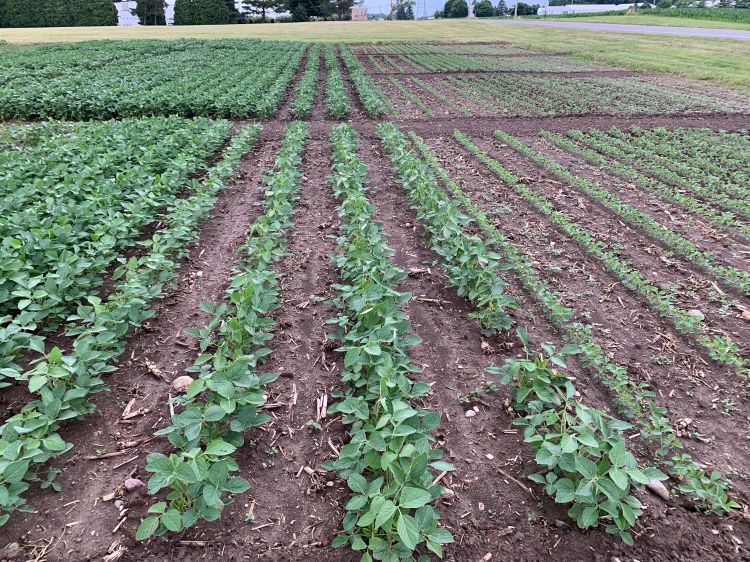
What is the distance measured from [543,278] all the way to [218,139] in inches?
254

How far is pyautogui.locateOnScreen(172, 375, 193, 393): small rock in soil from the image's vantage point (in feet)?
10.4

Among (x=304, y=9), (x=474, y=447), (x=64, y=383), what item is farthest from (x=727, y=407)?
(x=304, y=9)

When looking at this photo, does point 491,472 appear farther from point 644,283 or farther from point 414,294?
point 644,283

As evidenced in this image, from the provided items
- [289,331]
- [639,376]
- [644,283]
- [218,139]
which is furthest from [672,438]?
[218,139]

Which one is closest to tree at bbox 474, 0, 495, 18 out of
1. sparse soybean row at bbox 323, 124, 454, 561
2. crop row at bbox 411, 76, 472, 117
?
crop row at bbox 411, 76, 472, 117

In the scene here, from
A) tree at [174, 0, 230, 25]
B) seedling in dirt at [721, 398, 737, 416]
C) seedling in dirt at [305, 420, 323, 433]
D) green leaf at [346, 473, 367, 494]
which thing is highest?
tree at [174, 0, 230, 25]

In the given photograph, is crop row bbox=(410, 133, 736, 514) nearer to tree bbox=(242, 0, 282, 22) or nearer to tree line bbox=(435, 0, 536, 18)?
tree bbox=(242, 0, 282, 22)

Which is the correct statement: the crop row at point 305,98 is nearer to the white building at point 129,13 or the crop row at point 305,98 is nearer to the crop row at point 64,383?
the crop row at point 64,383

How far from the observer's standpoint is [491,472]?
8.74ft

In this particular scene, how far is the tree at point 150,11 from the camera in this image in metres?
65.4

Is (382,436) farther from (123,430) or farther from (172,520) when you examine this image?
(123,430)

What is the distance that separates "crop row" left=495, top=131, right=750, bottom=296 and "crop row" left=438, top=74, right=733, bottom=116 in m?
5.15

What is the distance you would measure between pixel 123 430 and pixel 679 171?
859cm

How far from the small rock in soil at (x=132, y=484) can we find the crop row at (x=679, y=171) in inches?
281
